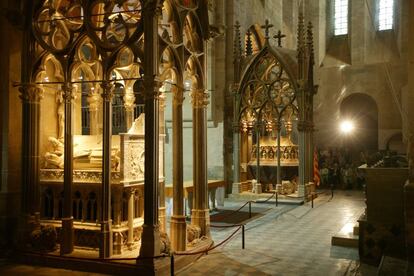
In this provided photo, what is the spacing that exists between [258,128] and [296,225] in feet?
20.0

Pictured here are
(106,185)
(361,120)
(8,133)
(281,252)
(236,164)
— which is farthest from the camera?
(361,120)

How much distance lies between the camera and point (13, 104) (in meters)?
7.15

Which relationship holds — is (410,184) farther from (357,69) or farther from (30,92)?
(357,69)

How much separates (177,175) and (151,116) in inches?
55.4

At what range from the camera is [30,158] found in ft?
22.3

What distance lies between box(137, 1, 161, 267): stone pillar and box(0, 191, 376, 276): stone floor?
944 mm

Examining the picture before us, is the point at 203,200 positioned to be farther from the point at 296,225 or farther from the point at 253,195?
the point at 253,195

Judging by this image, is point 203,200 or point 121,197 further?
point 203,200

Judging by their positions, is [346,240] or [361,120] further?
[361,120]

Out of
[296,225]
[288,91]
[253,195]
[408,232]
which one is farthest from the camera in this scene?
[288,91]

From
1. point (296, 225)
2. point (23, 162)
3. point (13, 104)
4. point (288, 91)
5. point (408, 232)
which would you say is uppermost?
point (288, 91)

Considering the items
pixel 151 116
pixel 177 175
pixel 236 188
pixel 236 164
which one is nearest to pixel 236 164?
pixel 236 164

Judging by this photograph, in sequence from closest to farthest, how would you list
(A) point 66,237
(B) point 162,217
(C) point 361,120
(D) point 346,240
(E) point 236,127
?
(A) point 66,237 → (B) point 162,217 → (D) point 346,240 → (E) point 236,127 → (C) point 361,120

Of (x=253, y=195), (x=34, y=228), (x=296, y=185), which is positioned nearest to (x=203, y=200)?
(x=34, y=228)
